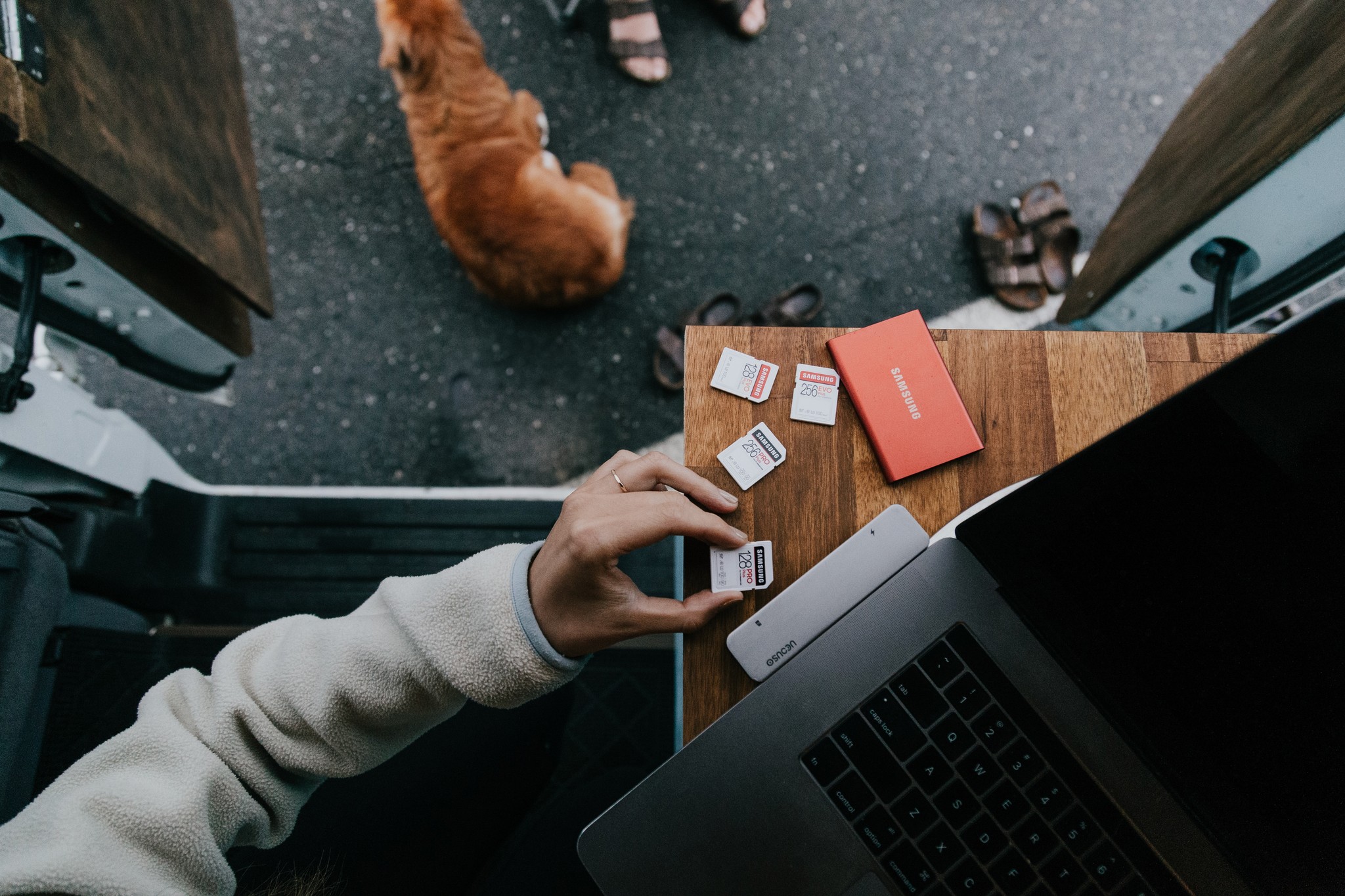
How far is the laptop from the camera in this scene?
0.47 m

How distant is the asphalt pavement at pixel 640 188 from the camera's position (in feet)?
4.71

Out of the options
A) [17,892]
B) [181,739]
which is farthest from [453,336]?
[17,892]

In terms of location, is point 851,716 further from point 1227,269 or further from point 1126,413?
point 1227,269

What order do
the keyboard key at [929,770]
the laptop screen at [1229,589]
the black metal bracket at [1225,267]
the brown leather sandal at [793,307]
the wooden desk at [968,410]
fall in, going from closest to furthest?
the laptop screen at [1229,589] → the keyboard key at [929,770] → the wooden desk at [968,410] → the black metal bracket at [1225,267] → the brown leather sandal at [793,307]

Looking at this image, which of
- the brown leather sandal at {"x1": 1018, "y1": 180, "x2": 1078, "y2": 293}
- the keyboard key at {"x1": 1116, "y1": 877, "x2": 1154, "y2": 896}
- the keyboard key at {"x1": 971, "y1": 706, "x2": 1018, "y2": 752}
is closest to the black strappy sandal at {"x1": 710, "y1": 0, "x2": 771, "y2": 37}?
the brown leather sandal at {"x1": 1018, "y1": 180, "x2": 1078, "y2": 293}

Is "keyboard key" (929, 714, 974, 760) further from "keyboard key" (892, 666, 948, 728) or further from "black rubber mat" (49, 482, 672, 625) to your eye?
"black rubber mat" (49, 482, 672, 625)

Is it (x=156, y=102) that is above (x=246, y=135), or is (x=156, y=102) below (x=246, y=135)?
above

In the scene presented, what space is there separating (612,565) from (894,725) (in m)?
0.27

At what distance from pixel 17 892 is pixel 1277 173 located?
1.29 m

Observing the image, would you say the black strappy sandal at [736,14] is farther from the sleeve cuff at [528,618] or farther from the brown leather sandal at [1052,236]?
the sleeve cuff at [528,618]

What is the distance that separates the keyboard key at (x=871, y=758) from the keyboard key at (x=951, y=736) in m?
0.04

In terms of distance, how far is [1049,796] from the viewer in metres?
0.55

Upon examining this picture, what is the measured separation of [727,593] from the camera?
62 centimetres

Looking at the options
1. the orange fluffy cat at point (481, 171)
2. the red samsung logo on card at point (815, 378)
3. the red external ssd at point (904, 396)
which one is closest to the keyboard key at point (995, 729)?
the red external ssd at point (904, 396)
